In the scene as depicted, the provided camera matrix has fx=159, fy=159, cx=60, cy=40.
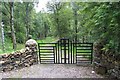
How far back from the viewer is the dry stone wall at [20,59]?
492 centimetres

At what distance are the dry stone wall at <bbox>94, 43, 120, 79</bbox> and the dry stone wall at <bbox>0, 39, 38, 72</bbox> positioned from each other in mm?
2319

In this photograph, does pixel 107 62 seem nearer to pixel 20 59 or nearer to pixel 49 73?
pixel 49 73

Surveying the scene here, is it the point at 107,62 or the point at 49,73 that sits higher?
the point at 107,62

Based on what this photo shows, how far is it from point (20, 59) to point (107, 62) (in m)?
2.79

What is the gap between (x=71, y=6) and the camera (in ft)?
34.4

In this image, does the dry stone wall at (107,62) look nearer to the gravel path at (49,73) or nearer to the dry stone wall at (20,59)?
the gravel path at (49,73)

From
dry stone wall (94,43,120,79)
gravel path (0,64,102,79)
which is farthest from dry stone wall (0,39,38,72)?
dry stone wall (94,43,120,79)

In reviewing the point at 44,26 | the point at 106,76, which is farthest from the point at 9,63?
the point at 44,26

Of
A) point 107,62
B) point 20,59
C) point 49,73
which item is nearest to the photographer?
point 107,62

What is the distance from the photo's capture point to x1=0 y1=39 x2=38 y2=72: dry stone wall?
194 inches

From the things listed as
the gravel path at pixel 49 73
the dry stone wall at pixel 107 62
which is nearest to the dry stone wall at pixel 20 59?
the gravel path at pixel 49 73

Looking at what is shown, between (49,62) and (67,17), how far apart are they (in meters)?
5.27

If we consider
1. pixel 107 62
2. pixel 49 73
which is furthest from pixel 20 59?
pixel 107 62

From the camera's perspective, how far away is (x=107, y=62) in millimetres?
4395
